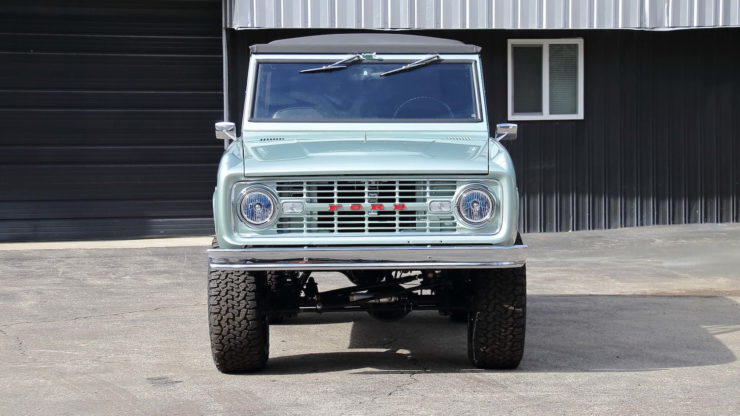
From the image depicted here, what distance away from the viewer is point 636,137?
15.8m

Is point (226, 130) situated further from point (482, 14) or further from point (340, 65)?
point (482, 14)

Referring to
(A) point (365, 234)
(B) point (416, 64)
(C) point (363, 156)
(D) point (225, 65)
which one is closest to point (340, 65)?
(B) point (416, 64)

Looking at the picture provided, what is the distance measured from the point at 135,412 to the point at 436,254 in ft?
5.92

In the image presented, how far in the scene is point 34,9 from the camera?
14.6m

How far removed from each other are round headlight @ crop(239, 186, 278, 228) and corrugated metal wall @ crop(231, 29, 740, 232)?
8.96 meters

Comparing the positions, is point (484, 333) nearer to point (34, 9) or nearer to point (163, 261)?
point (163, 261)

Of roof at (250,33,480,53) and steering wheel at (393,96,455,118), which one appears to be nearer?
steering wheel at (393,96,455,118)

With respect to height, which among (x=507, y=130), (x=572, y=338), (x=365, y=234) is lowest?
(x=572, y=338)

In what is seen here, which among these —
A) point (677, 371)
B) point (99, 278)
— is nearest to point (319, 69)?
point (677, 371)

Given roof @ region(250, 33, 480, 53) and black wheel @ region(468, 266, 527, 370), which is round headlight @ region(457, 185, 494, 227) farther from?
roof @ region(250, 33, 480, 53)

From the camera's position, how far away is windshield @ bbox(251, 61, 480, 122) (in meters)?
7.98

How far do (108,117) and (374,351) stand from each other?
816 centimetres

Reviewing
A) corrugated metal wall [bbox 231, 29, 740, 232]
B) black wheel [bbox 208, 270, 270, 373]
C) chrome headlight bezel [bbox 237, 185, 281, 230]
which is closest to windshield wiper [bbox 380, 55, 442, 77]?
chrome headlight bezel [bbox 237, 185, 281, 230]

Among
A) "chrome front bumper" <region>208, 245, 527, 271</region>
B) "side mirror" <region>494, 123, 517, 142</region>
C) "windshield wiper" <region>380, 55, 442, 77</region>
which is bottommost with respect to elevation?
"chrome front bumper" <region>208, 245, 527, 271</region>
